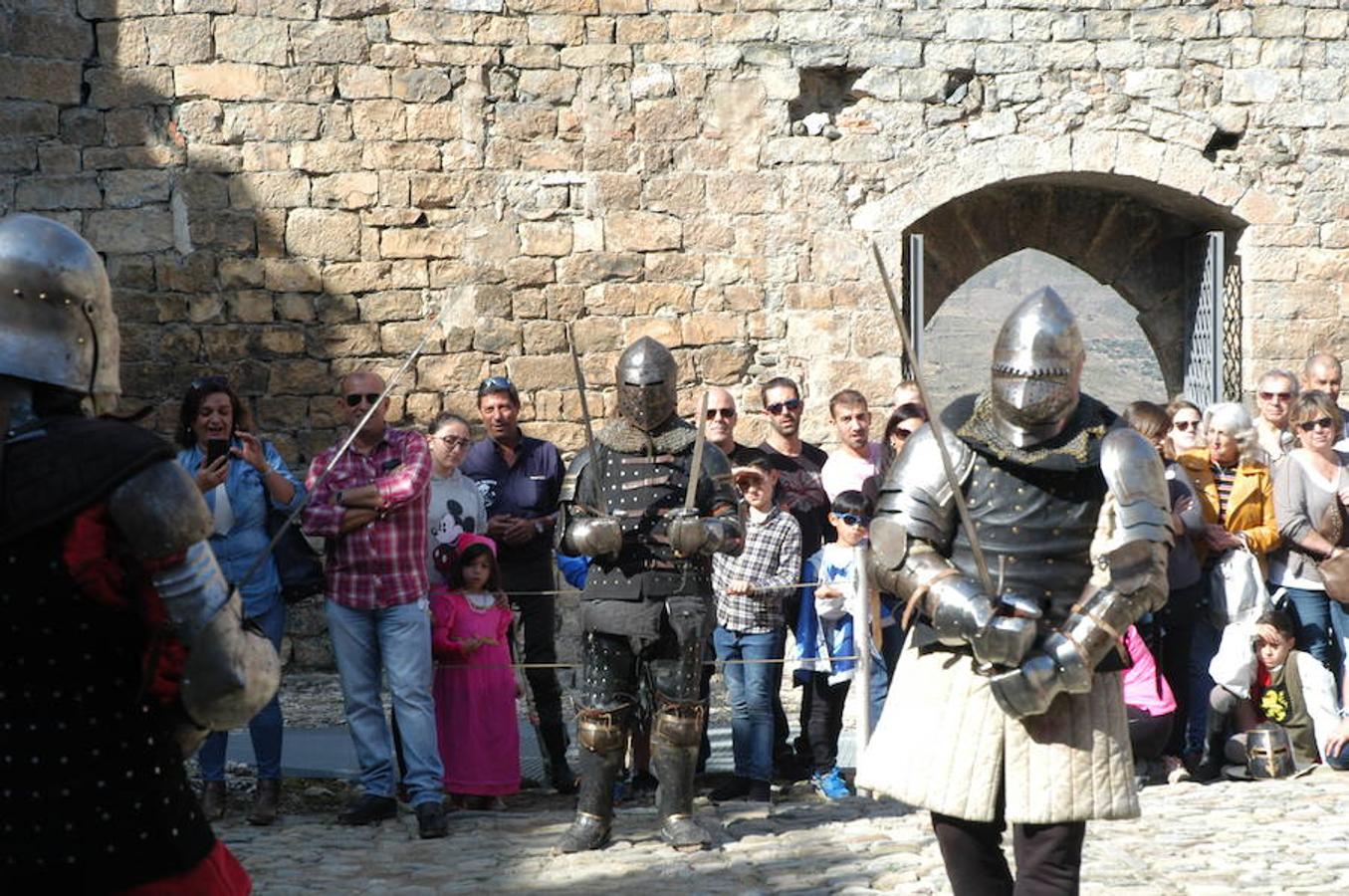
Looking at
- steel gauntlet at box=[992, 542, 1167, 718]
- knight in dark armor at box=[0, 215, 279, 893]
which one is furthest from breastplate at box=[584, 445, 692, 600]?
knight in dark armor at box=[0, 215, 279, 893]

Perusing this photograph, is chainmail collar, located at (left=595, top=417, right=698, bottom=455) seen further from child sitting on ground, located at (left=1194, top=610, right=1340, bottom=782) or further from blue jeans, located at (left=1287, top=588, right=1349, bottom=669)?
blue jeans, located at (left=1287, top=588, right=1349, bottom=669)

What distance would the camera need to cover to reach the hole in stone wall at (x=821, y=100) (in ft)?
30.9

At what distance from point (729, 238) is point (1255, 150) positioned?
9.89 ft

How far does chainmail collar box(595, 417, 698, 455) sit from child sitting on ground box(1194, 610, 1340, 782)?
7.90 feet

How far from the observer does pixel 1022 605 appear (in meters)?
3.63

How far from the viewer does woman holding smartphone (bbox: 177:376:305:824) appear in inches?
240

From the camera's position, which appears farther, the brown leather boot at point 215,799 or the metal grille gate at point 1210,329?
the metal grille gate at point 1210,329

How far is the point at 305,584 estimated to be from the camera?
625 centimetres

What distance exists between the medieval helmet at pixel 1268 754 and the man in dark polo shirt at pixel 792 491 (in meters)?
1.72

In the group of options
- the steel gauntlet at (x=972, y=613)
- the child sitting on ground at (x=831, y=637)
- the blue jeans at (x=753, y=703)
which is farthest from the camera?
the child sitting on ground at (x=831, y=637)

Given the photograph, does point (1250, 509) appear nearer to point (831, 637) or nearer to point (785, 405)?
point (831, 637)

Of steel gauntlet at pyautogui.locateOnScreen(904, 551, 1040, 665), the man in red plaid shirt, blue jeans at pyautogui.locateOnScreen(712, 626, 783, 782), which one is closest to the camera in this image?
steel gauntlet at pyautogui.locateOnScreen(904, 551, 1040, 665)

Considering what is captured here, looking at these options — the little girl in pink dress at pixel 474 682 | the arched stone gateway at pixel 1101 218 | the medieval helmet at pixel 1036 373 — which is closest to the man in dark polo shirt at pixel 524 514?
the little girl in pink dress at pixel 474 682

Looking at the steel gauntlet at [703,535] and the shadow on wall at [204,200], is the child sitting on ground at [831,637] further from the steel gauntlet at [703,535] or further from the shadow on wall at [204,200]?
the shadow on wall at [204,200]
